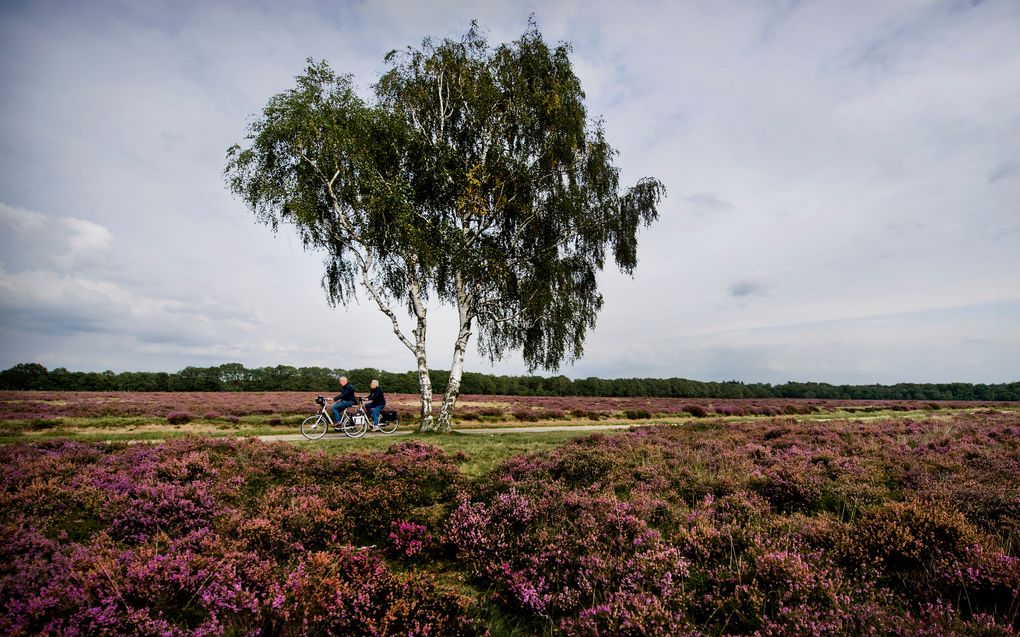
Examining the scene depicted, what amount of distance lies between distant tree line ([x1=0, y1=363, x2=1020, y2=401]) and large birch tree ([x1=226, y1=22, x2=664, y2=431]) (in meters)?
54.0

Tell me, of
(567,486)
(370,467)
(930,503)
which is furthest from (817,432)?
(370,467)

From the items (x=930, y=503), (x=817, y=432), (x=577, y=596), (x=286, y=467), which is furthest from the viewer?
(x=817, y=432)

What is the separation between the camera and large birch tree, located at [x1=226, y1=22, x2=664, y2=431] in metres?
17.6

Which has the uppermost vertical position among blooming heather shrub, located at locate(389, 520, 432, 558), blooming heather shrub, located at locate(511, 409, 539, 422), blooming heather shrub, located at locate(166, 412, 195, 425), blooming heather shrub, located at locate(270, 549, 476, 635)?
blooming heather shrub, located at locate(270, 549, 476, 635)

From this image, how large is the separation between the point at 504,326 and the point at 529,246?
13.8 ft

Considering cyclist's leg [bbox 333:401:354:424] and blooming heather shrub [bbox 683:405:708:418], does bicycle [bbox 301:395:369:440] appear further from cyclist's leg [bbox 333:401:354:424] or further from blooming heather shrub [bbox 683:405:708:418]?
blooming heather shrub [bbox 683:405:708:418]

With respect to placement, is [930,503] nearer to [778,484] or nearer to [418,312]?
[778,484]

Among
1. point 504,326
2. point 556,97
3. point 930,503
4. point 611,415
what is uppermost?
point 556,97

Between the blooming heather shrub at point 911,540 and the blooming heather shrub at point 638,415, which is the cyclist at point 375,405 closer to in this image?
the blooming heather shrub at point 911,540

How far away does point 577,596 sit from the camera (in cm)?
412

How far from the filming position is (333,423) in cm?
1722

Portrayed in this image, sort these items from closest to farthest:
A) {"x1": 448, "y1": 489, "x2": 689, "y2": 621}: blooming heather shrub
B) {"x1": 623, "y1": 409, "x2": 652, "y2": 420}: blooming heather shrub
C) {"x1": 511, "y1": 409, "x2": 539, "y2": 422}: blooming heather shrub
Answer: {"x1": 448, "y1": 489, "x2": 689, "y2": 621}: blooming heather shrub → {"x1": 511, "y1": 409, "x2": 539, "y2": 422}: blooming heather shrub → {"x1": 623, "y1": 409, "x2": 652, "y2": 420}: blooming heather shrub

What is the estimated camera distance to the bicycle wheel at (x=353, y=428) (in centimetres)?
→ 1716

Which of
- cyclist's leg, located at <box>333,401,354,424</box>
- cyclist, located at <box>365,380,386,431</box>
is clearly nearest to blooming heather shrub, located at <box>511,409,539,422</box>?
cyclist, located at <box>365,380,386,431</box>
